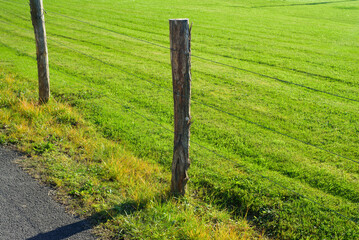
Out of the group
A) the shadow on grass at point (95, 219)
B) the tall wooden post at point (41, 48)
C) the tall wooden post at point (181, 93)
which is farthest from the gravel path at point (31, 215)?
the tall wooden post at point (41, 48)

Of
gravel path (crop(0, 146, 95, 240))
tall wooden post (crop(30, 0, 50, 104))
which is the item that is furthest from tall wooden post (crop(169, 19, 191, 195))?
tall wooden post (crop(30, 0, 50, 104))

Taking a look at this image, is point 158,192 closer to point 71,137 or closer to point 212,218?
point 212,218

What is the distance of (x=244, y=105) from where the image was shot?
855cm

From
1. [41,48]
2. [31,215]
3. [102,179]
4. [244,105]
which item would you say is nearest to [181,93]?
[102,179]

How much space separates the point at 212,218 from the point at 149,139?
2544 millimetres

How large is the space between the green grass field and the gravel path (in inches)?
73.6

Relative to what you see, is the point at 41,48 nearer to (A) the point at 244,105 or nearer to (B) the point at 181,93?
(B) the point at 181,93

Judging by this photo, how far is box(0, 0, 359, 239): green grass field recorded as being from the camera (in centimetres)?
509

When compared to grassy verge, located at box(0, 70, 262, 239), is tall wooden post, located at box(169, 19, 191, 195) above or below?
above

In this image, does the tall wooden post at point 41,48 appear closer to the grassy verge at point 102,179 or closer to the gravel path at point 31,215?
the grassy verge at point 102,179

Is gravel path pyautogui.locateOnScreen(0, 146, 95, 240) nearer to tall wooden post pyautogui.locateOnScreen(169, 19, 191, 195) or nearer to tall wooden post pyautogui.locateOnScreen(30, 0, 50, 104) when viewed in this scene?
tall wooden post pyautogui.locateOnScreen(169, 19, 191, 195)

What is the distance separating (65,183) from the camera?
5.21 metres

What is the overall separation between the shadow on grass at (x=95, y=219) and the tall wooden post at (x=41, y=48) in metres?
4.20

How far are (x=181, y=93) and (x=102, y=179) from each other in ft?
6.90
